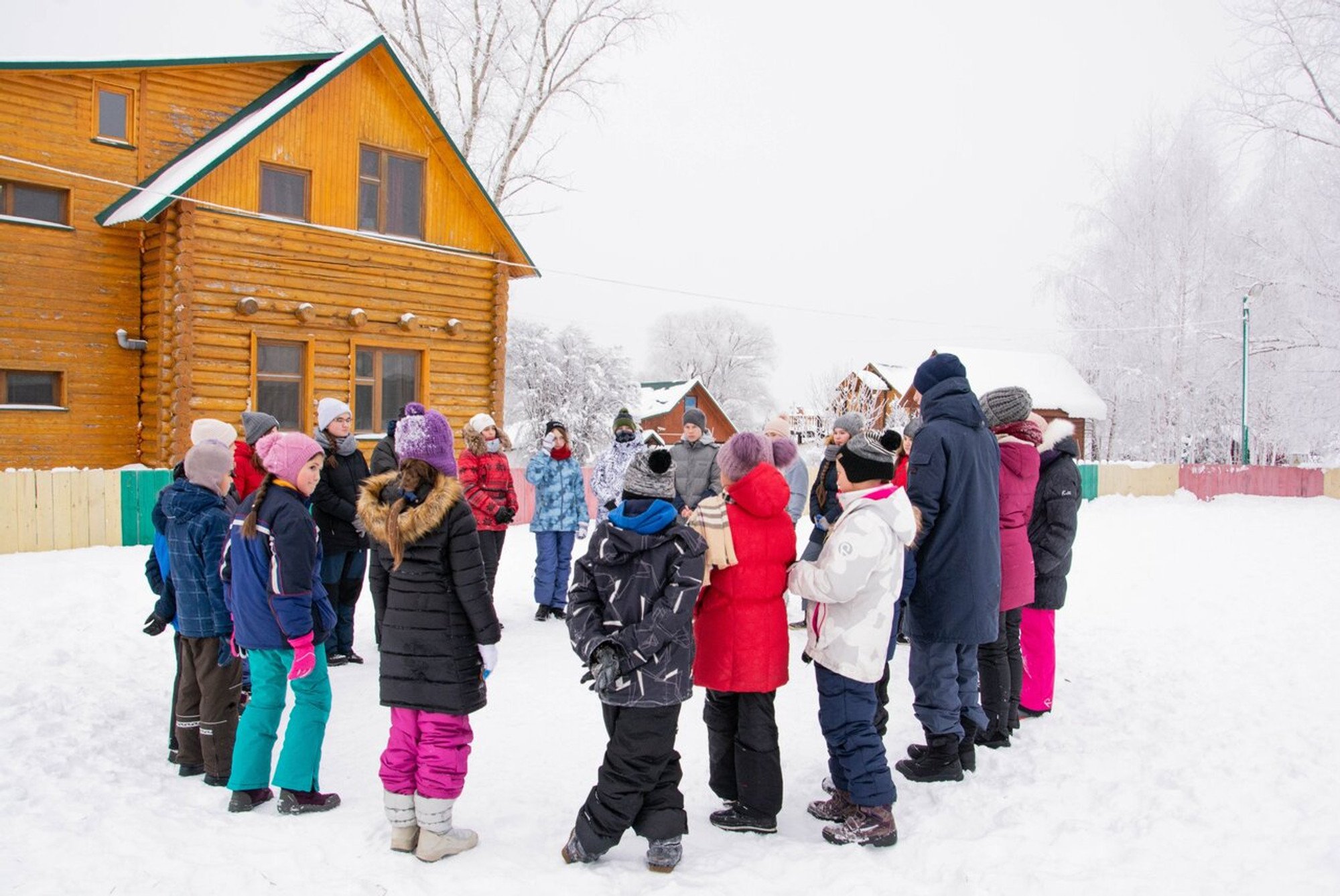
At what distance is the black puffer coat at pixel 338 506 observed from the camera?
6277 millimetres

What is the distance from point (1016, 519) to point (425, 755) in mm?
3503

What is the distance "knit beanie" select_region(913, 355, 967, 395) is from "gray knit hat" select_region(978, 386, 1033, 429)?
1.62 feet

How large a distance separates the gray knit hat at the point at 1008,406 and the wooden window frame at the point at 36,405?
1306 cm

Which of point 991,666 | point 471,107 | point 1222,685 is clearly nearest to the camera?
point 991,666

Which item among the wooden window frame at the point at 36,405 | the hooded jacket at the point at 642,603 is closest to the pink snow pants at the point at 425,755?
the hooded jacket at the point at 642,603

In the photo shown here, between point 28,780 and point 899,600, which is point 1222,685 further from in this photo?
point 28,780

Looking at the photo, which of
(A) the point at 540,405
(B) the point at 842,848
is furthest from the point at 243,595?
(A) the point at 540,405

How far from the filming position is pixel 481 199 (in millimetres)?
15281

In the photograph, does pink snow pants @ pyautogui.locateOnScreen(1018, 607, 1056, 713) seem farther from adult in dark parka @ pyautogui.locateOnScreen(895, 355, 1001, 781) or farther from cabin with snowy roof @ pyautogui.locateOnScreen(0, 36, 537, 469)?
cabin with snowy roof @ pyautogui.locateOnScreen(0, 36, 537, 469)

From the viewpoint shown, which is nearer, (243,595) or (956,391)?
(243,595)

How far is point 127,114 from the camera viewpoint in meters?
13.3

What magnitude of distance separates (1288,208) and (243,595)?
105 feet

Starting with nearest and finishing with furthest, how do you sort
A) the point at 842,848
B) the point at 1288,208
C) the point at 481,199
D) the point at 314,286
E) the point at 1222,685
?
the point at 842,848
the point at 1222,685
the point at 314,286
the point at 481,199
the point at 1288,208

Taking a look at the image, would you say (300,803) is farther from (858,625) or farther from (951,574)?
(951,574)
